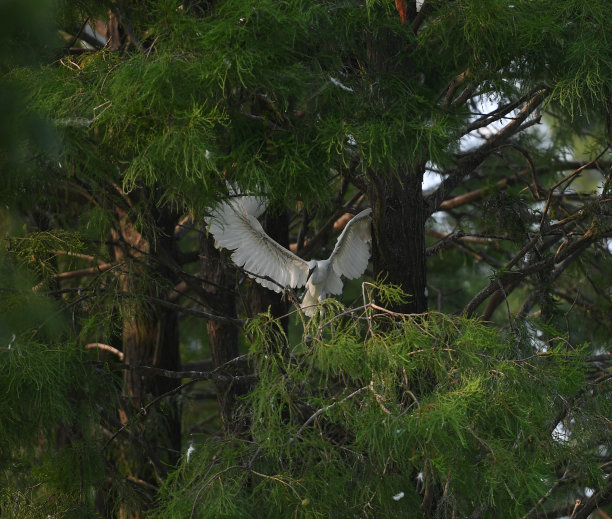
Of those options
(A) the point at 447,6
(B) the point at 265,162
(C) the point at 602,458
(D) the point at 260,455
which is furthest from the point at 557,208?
(D) the point at 260,455

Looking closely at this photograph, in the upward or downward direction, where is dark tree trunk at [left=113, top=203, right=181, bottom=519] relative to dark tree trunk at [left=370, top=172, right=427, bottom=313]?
downward

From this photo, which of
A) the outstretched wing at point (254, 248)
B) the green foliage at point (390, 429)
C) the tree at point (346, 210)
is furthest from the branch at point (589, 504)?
the outstretched wing at point (254, 248)

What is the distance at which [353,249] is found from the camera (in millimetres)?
3400

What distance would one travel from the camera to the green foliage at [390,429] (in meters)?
2.03

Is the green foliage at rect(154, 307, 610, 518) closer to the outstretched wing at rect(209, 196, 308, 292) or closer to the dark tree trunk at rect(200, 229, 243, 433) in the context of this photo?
the outstretched wing at rect(209, 196, 308, 292)

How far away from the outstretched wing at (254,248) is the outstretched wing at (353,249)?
15 cm

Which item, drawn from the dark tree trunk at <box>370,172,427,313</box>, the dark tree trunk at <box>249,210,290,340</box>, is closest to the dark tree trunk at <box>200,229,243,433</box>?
the dark tree trunk at <box>249,210,290,340</box>

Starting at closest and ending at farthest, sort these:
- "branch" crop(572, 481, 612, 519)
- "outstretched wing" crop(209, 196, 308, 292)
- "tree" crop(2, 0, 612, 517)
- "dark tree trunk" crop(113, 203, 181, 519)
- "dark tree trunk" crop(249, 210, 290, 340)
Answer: "tree" crop(2, 0, 612, 517) → "branch" crop(572, 481, 612, 519) → "outstretched wing" crop(209, 196, 308, 292) → "dark tree trunk" crop(113, 203, 181, 519) → "dark tree trunk" crop(249, 210, 290, 340)

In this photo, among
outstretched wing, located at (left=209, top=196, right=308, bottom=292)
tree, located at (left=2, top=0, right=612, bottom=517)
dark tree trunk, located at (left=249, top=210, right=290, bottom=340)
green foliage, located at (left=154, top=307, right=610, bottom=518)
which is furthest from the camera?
dark tree trunk, located at (left=249, top=210, right=290, bottom=340)

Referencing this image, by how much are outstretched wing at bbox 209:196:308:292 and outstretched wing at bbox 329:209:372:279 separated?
0.15 m

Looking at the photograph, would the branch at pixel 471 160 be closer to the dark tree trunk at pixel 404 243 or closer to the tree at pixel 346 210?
the tree at pixel 346 210

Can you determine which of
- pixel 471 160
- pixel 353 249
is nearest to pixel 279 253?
pixel 353 249

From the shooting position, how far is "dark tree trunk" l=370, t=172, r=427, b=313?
3053mm

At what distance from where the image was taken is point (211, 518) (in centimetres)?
212
